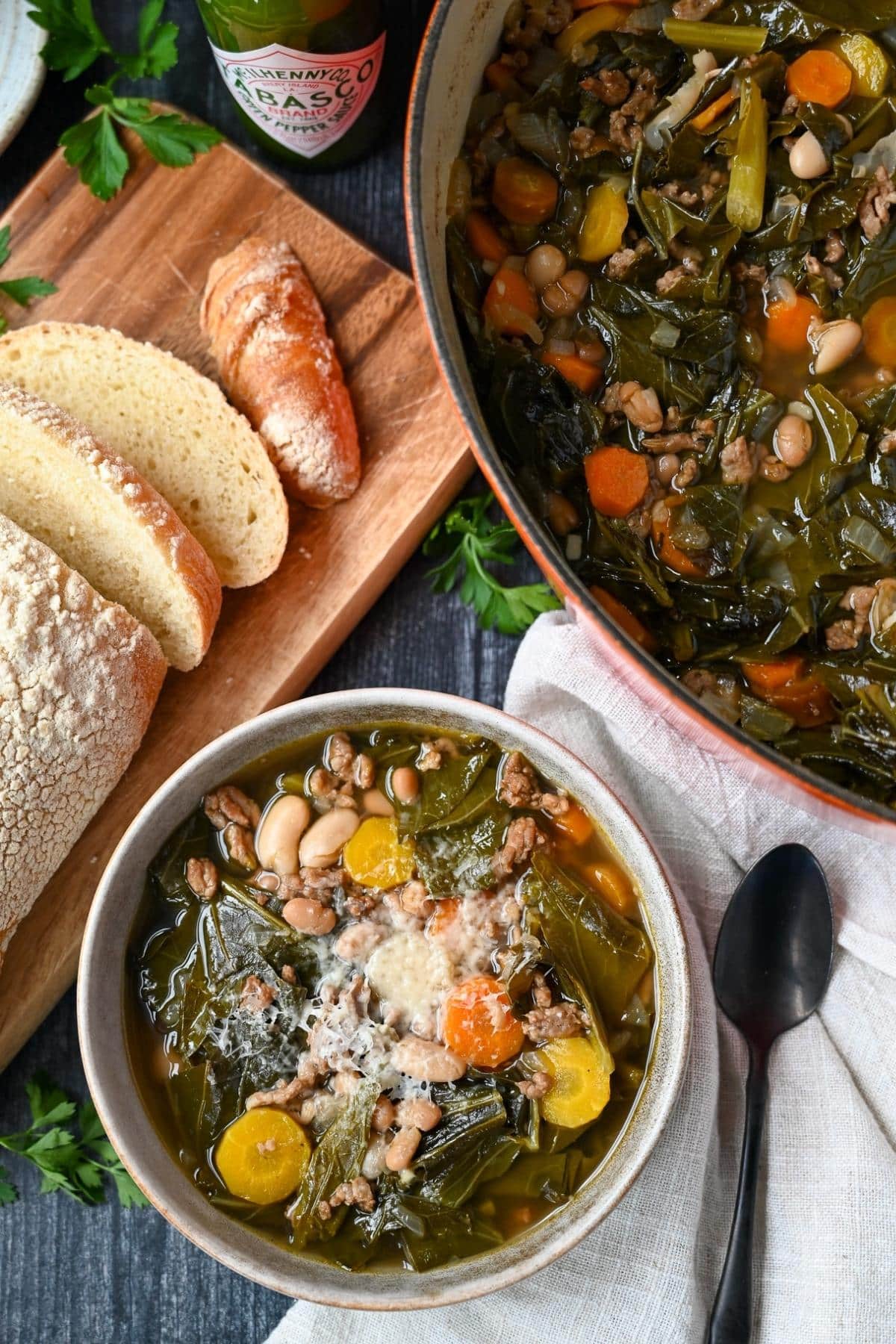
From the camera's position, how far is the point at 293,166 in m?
3.64

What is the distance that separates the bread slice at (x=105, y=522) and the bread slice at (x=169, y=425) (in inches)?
5.5

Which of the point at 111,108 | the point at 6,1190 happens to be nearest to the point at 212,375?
the point at 111,108

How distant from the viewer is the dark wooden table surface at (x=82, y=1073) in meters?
3.44

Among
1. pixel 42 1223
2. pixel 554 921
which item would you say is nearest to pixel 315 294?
pixel 554 921

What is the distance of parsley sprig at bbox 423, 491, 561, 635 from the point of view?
3.45m

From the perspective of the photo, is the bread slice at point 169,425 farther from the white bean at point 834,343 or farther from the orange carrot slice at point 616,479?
the white bean at point 834,343

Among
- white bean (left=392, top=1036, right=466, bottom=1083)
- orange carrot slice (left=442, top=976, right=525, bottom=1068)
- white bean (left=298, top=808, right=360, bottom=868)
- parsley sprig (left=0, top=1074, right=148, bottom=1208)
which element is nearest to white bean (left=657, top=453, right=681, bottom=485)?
white bean (left=298, top=808, right=360, bottom=868)

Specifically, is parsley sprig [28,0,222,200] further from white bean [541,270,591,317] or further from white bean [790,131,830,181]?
white bean [790,131,830,181]

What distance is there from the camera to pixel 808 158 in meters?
2.80

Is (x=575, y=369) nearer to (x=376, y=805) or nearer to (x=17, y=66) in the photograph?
(x=376, y=805)

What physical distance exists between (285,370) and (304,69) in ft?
2.51

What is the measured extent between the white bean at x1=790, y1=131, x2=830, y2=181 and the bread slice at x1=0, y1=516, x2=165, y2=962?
197cm

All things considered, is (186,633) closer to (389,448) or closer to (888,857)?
(389,448)

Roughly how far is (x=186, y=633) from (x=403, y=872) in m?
0.88
